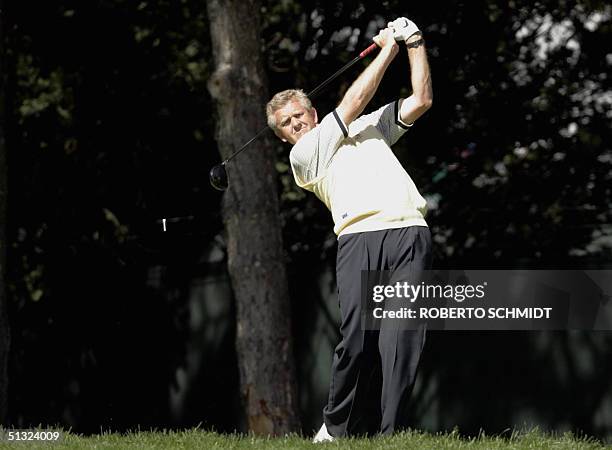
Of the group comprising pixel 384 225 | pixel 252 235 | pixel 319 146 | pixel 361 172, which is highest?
pixel 319 146

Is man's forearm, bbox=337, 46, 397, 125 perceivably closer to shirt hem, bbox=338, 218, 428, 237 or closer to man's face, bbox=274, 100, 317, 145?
man's face, bbox=274, 100, 317, 145

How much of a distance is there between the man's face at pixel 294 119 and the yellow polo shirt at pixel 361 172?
0.51 feet

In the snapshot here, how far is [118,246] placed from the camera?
12.9m

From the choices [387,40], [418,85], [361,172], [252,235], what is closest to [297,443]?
[361,172]

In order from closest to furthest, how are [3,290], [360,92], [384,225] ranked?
[384,225]
[360,92]
[3,290]

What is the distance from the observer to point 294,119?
6316mm

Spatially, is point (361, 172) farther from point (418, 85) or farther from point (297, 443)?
point (297, 443)

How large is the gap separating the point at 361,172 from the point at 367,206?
18cm

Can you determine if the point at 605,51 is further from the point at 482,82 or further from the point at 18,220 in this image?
the point at 18,220

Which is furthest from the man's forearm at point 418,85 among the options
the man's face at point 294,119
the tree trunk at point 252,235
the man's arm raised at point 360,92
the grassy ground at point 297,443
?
the tree trunk at point 252,235

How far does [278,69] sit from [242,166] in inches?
79.6

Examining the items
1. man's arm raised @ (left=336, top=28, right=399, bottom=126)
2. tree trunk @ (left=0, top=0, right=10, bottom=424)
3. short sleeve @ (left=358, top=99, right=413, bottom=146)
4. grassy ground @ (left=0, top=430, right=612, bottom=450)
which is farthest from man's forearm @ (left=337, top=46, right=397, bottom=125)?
tree trunk @ (left=0, top=0, right=10, bottom=424)

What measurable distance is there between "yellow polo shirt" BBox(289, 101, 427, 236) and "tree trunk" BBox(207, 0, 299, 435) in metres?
3.32

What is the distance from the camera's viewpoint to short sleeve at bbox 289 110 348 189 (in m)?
6.05
